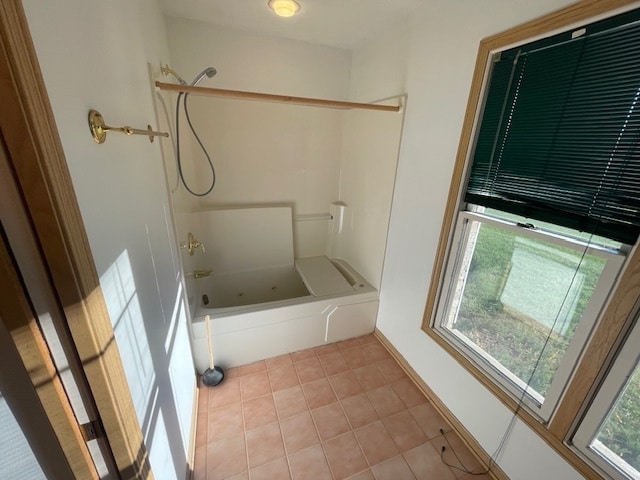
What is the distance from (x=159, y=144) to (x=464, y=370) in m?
2.06

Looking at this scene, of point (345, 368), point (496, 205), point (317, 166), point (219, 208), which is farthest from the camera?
point (317, 166)

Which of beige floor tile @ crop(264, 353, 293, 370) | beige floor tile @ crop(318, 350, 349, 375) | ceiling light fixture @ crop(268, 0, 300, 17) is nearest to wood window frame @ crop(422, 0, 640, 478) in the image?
beige floor tile @ crop(318, 350, 349, 375)

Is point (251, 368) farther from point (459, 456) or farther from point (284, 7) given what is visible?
point (284, 7)

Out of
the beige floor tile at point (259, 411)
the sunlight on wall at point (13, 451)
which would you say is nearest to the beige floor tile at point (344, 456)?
the beige floor tile at point (259, 411)

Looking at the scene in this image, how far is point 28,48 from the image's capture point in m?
0.43

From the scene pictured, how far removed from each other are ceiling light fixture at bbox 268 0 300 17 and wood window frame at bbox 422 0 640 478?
3.66ft

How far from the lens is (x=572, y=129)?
984mm

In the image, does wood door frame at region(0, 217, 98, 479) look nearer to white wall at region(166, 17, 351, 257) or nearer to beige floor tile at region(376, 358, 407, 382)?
white wall at region(166, 17, 351, 257)

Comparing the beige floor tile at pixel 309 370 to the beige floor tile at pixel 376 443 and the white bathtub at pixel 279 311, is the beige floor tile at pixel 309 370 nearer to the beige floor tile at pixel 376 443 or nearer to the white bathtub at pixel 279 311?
the white bathtub at pixel 279 311

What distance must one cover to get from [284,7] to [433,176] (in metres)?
1.36

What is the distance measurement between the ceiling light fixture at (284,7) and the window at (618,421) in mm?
2204

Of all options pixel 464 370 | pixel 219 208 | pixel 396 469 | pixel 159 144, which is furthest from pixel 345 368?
pixel 159 144

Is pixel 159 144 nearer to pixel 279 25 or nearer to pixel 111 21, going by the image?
pixel 111 21

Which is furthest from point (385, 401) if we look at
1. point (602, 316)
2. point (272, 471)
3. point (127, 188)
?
point (127, 188)
